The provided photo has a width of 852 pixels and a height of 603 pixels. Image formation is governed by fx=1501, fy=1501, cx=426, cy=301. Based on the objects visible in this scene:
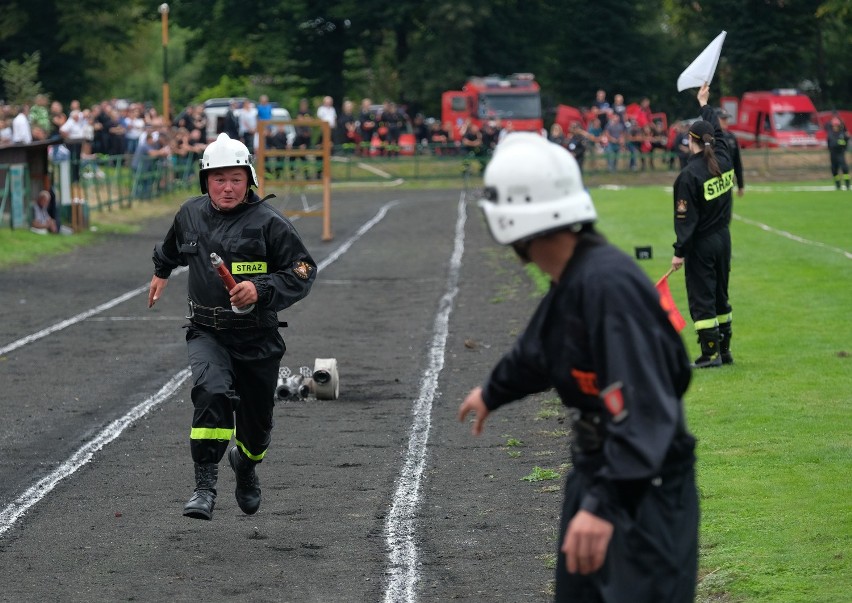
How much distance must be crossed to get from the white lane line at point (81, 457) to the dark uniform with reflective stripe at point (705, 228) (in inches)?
179

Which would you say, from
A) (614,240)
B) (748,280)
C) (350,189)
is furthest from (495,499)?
(350,189)

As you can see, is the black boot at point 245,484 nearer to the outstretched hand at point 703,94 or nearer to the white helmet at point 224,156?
the white helmet at point 224,156

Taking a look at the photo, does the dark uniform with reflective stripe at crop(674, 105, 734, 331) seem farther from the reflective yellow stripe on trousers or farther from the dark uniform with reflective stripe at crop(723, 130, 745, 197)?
the reflective yellow stripe on trousers

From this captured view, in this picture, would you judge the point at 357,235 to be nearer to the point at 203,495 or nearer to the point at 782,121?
the point at 203,495

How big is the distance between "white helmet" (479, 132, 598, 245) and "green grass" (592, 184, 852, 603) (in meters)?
3.16

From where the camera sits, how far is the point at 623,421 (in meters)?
3.83

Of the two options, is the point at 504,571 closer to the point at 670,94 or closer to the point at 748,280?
the point at 748,280

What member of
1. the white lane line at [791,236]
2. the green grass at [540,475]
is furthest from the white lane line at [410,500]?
the white lane line at [791,236]

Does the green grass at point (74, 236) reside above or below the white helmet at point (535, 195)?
below

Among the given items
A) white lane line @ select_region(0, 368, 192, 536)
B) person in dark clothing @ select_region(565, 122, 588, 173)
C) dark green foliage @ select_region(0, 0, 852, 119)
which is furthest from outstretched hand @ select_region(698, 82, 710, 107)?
dark green foliage @ select_region(0, 0, 852, 119)

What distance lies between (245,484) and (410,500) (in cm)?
114

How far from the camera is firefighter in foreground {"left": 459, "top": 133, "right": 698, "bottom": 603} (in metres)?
3.84

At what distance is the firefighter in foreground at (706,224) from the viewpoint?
12.5 metres

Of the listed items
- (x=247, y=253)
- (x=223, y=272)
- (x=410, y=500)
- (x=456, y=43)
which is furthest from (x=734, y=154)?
(x=456, y=43)
